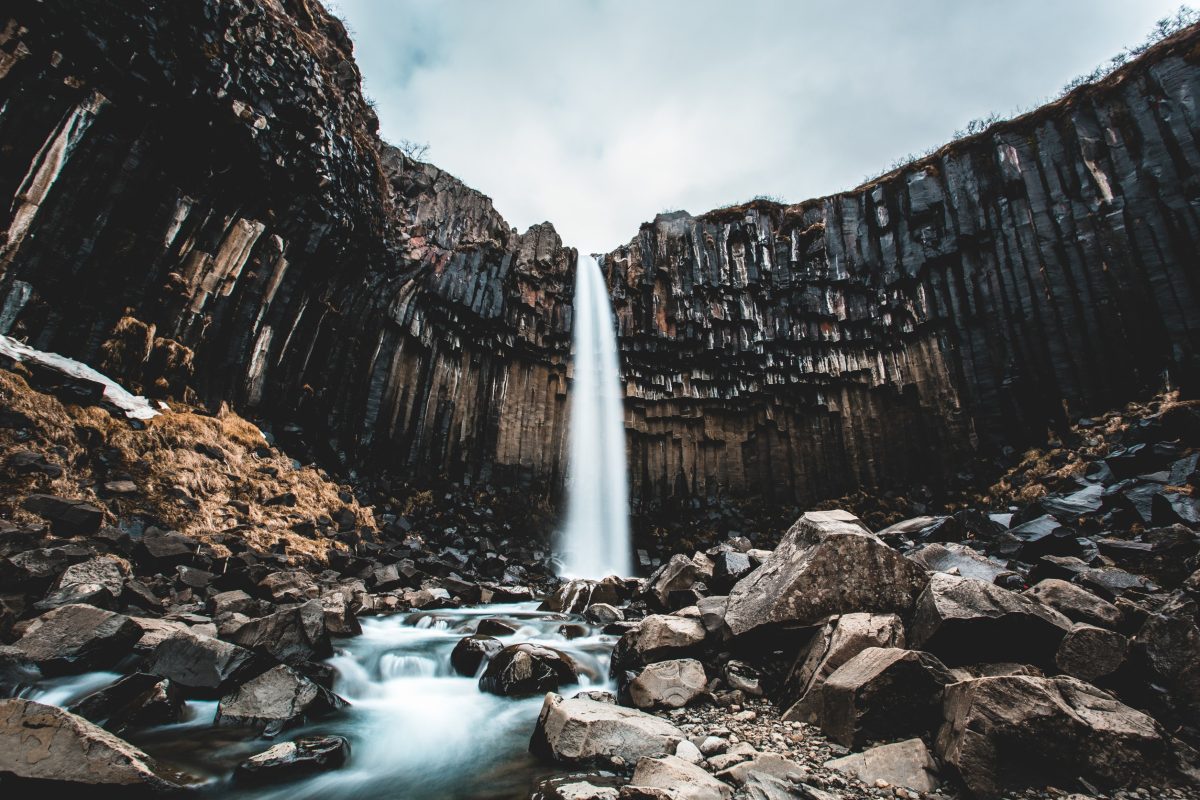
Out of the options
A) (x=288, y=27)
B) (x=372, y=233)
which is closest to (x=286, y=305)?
(x=372, y=233)

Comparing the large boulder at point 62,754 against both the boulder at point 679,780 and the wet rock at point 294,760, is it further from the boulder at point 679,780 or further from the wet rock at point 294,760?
the boulder at point 679,780

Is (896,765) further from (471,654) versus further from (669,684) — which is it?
(471,654)

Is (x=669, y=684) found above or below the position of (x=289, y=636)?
below

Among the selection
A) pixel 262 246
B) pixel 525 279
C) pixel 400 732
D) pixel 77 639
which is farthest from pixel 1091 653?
pixel 525 279

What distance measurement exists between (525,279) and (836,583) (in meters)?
20.0

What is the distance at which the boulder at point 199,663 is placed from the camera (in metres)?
4.86

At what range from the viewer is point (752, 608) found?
565cm

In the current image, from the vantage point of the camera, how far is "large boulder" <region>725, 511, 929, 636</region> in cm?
518

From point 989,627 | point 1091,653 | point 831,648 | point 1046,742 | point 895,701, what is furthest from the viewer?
point 831,648

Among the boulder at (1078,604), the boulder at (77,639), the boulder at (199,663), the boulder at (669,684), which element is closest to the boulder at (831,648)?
the boulder at (669,684)

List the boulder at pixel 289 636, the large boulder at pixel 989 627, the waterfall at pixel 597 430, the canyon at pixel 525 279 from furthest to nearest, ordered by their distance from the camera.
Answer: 1. the waterfall at pixel 597 430
2. the canyon at pixel 525 279
3. the boulder at pixel 289 636
4. the large boulder at pixel 989 627

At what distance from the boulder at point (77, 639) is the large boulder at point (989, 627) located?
25.1 ft

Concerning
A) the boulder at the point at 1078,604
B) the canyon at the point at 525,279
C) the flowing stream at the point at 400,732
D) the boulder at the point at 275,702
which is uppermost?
the canyon at the point at 525,279

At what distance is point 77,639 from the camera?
16.3 feet
